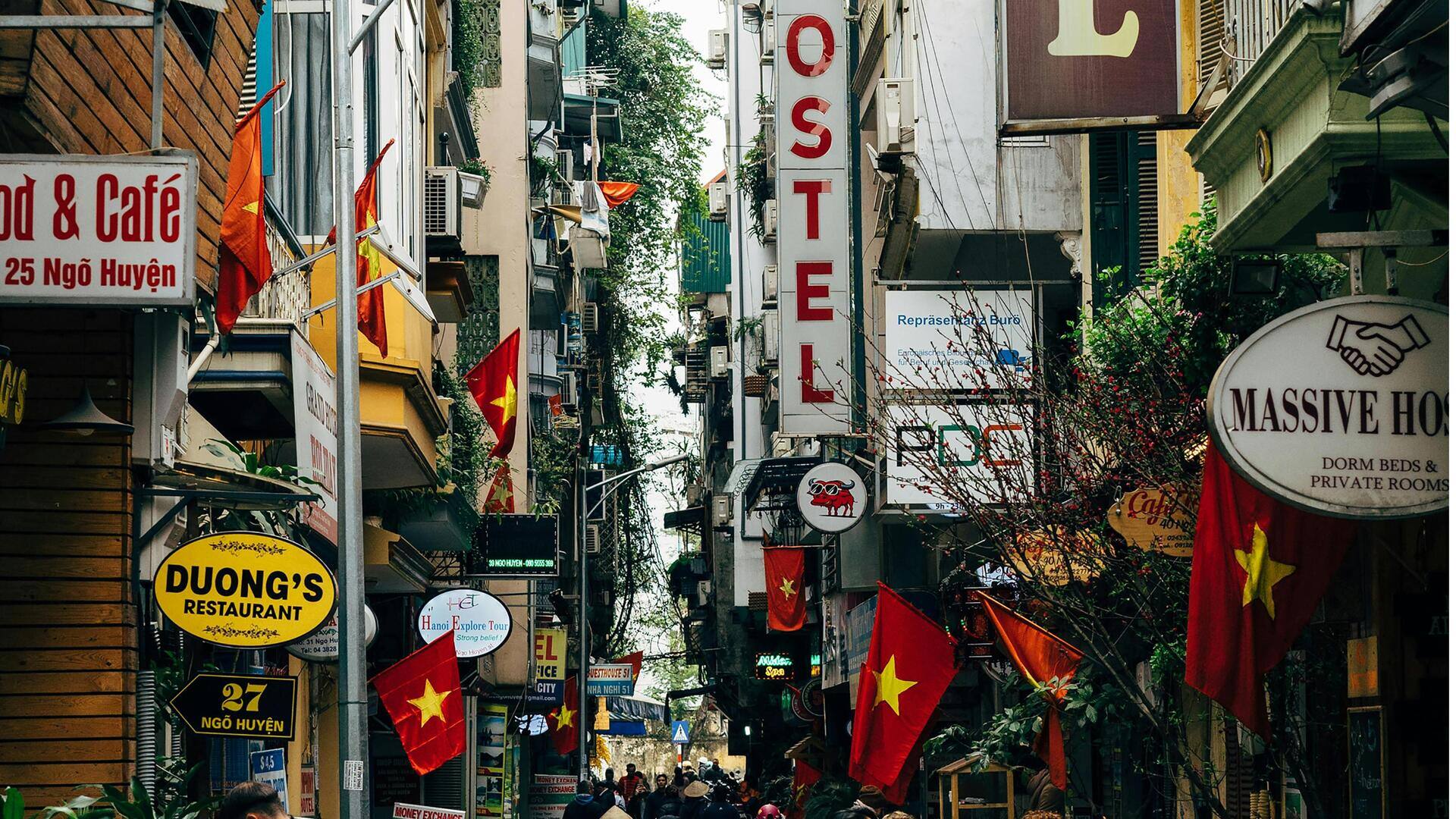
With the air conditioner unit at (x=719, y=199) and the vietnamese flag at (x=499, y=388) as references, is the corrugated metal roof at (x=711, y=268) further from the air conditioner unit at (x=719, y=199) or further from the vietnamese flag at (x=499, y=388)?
the vietnamese flag at (x=499, y=388)

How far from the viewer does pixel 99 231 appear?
824 centimetres

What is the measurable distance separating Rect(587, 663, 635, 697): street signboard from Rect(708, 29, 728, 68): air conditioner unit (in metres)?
22.4

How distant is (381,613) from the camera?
27.9 m

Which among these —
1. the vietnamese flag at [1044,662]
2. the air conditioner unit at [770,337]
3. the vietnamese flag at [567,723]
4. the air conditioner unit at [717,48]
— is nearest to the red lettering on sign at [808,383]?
the vietnamese flag at [1044,662]

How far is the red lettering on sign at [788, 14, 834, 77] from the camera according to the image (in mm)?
25688

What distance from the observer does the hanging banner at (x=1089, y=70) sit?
10.3 m

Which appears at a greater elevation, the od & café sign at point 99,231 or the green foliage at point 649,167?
the green foliage at point 649,167

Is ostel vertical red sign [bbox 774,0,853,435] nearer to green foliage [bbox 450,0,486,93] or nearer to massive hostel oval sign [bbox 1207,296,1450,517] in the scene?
green foliage [bbox 450,0,486,93]

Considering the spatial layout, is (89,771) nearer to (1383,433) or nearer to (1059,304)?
(1383,433)

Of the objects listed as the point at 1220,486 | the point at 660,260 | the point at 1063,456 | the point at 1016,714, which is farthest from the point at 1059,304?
the point at 660,260

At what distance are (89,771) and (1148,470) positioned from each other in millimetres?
5914

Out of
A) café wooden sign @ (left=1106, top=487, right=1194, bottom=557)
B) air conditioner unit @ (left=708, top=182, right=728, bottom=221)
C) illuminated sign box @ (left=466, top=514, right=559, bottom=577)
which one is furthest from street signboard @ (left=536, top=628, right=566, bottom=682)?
café wooden sign @ (left=1106, top=487, right=1194, bottom=557)

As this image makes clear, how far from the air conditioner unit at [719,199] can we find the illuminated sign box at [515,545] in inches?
1410

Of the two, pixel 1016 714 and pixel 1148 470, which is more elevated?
pixel 1148 470
